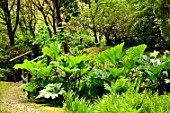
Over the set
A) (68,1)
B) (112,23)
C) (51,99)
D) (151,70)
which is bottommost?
(51,99)

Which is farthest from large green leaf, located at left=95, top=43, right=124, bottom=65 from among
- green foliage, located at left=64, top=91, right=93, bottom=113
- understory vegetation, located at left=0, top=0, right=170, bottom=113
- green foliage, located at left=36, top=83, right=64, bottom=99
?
green foliage, located at left=64, top=91, right=93, bottom=113

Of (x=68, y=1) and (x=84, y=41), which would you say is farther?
(x=84, y=41)

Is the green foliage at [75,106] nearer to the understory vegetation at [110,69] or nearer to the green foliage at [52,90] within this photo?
the understory vegetation at [110,69]

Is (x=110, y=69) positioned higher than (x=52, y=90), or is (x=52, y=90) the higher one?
(x=110, y=69)

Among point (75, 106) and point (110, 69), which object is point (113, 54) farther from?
point (75, 106)

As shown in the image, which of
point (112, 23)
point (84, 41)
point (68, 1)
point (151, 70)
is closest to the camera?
point (151, 70)

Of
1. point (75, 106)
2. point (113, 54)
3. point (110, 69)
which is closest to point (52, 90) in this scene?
point (75, 106)

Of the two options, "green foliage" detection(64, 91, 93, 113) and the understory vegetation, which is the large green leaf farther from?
"green foliage" detection(64, 91, 93, 113)

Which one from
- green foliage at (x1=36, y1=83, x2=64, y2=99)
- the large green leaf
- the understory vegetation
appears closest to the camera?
the understory vegetation

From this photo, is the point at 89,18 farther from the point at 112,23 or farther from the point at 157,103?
the point at 157,103

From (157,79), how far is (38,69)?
336 centimetres

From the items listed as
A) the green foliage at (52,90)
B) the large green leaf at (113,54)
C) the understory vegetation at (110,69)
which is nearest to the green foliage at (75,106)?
the understory vegetation at (110,69)

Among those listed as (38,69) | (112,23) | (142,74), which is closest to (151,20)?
(112,23)

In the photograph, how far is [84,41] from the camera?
67.5 feet
